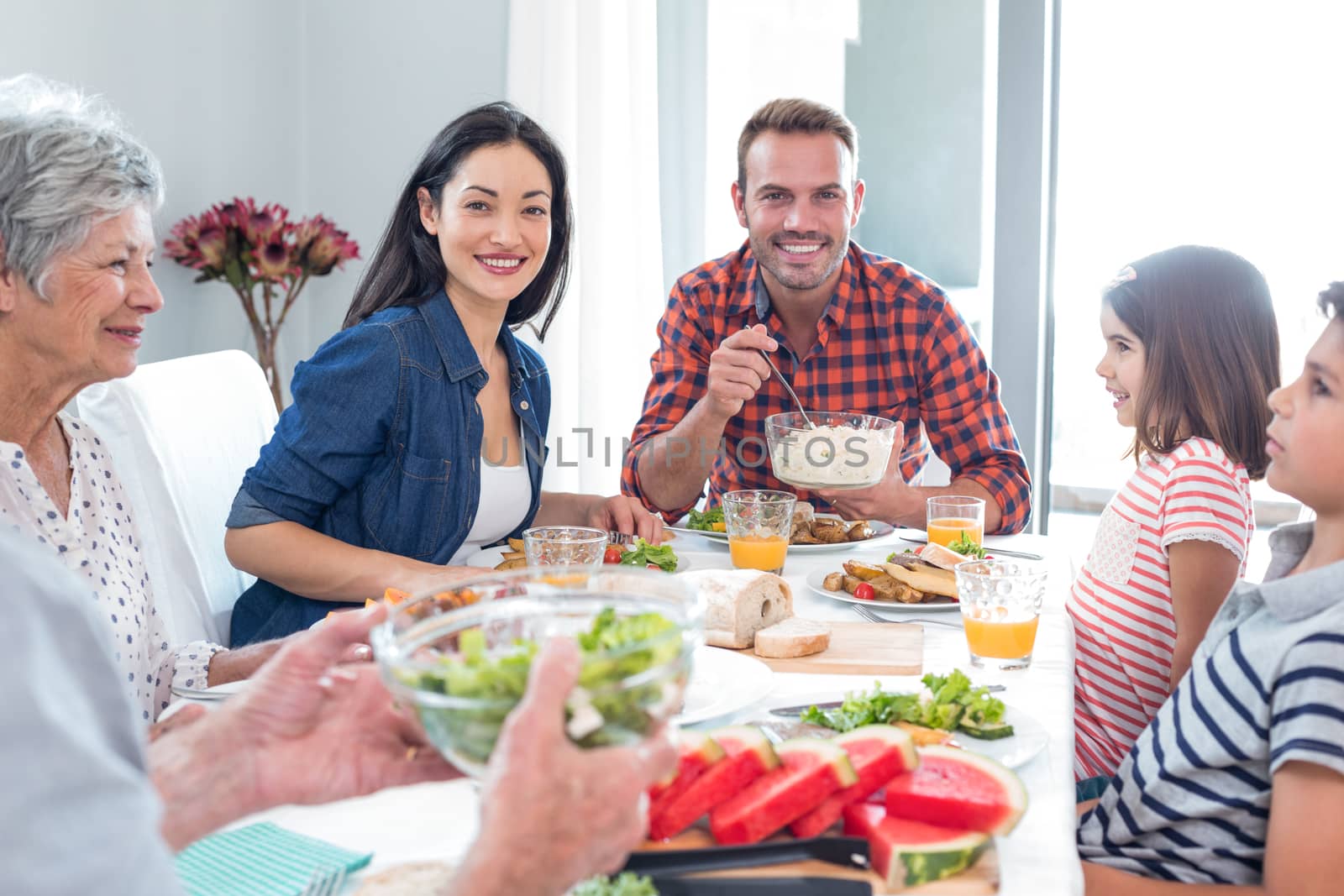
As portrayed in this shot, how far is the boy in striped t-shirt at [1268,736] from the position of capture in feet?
3.58

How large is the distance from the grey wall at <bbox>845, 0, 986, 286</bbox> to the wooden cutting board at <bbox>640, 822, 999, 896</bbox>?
3199 millimetres

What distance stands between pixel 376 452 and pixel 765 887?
1.37m

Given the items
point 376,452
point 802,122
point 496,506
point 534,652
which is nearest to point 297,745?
point 534,652

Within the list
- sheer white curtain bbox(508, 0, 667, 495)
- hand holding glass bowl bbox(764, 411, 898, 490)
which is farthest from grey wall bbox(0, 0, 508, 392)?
hand holding glass bowl bbox(764, 411, 898, 490)

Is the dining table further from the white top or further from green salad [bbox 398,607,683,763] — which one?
the white top

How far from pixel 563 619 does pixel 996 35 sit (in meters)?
3.27

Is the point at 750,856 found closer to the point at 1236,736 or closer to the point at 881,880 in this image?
the point at 881,880

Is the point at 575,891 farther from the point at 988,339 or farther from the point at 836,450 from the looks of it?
the point at 988,339

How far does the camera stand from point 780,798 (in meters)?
0.97

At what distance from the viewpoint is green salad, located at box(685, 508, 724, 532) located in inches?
87.8

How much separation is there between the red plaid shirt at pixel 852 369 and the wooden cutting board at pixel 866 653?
963mm

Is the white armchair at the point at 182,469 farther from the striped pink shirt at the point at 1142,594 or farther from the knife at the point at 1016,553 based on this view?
the striped pink shirt at the point at 1142,594

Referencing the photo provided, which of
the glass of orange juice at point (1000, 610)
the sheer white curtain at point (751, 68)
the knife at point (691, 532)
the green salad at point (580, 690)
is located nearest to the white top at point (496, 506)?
the knife at point (691, 532)

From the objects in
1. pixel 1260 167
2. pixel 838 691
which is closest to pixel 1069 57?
pixel 1260 167
